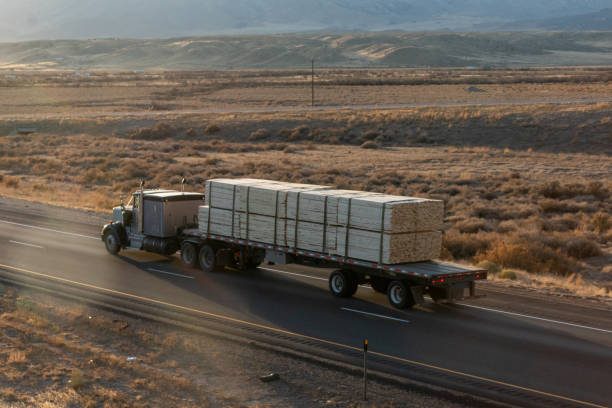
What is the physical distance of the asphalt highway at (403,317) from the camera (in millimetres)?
16625

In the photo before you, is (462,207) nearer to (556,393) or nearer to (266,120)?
(556,393)

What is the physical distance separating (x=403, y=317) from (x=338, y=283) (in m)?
2.50

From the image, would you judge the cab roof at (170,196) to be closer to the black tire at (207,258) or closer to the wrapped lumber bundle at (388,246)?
the black tire at (207,258)

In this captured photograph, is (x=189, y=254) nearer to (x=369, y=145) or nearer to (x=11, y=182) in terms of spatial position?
(x=11, y=182)

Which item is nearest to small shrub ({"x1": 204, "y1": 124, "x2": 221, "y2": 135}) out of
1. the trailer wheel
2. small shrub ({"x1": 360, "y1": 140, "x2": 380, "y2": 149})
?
small shrub ({"x1": 360, "y1": 140, "x2": 380, "y2": 149})

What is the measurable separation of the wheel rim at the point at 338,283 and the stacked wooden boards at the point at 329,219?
0.73 m

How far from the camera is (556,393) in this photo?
15148mm

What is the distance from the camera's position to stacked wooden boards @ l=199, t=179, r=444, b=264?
2111 centimetres

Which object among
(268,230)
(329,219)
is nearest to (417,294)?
(329,219)

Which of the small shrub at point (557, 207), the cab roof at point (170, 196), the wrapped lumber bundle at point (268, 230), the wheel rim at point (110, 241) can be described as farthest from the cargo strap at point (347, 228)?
the small shrub at point (557, 207)

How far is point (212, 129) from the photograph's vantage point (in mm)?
74812

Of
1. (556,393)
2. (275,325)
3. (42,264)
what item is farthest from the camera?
(42,264)

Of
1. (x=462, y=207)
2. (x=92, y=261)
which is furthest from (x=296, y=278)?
(x=462, y=207)

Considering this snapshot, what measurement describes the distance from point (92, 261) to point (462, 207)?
1766 cm
